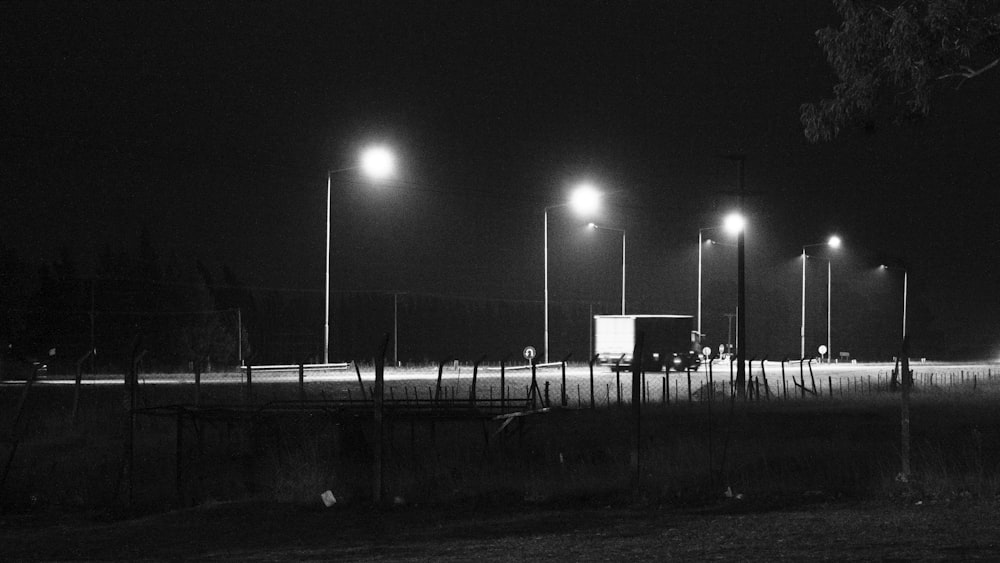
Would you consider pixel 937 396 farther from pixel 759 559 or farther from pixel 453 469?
pixel 759 559

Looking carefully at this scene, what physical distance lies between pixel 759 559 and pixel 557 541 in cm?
233

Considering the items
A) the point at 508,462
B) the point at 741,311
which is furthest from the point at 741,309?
the point at 508,462

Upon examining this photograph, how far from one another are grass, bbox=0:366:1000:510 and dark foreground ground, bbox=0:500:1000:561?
2.44 ft

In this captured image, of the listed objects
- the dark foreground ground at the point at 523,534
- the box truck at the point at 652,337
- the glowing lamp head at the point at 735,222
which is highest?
the glowing lamp head at the point at 735,222

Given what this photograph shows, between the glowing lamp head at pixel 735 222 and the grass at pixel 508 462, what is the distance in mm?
10914

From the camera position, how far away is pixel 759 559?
10922mm

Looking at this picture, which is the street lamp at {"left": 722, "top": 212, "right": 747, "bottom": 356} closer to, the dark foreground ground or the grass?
the grass

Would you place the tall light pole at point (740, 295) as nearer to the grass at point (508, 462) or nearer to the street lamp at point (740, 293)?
the street lamp at point (740, 293)

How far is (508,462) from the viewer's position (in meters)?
18.0

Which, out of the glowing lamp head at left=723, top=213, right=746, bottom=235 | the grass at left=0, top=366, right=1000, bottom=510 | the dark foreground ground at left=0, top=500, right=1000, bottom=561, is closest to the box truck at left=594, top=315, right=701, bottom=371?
the glowing lamp head at left=723, top=213, right=746, bottom=235

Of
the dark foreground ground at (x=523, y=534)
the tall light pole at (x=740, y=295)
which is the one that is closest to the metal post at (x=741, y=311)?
the tall light pole at (x=740, y=295)

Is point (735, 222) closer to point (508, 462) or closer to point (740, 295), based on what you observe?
point (740, 295)

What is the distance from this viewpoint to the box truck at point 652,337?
63.6 meters

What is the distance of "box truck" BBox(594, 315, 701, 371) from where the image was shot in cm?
6359
